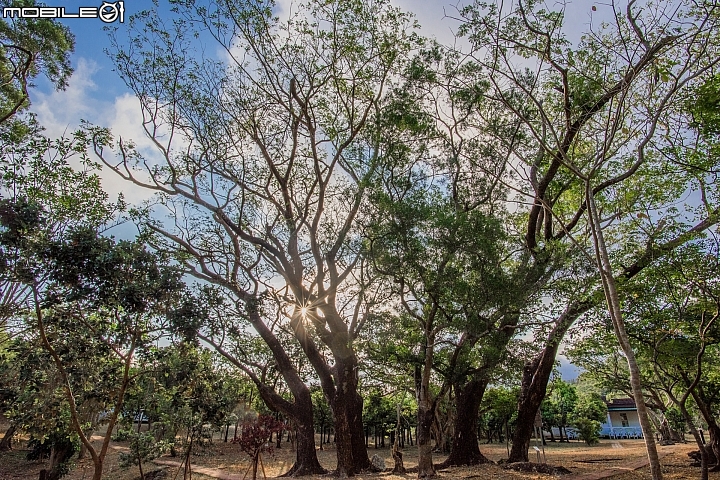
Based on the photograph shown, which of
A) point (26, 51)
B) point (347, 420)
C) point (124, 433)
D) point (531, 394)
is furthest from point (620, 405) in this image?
point (26, 51)

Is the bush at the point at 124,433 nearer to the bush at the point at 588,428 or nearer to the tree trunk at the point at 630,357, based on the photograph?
the tree trunk at the point at 630,357

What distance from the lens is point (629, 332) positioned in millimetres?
8414

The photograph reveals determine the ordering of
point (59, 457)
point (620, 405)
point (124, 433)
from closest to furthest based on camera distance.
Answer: point (124, 433) → point (59, 457) → point (620, 405)

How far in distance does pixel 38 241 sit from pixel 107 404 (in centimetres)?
311

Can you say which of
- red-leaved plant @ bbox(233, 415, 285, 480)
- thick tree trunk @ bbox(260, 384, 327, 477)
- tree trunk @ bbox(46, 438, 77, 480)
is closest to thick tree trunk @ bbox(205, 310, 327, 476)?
thick tree trunk @ bbox(260, 384, 327, 477)

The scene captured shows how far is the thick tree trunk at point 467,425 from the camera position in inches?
468

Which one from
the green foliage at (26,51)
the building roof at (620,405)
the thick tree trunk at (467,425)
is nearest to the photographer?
the green foliage at (26,51)

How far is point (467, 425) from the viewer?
39.6 feet

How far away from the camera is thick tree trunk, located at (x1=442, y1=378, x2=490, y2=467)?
11898 millimetres

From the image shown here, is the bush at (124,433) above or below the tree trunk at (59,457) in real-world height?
above

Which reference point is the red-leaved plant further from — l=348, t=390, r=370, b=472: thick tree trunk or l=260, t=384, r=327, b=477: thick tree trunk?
l=348, t=390, r=370, b=472: thick tree trunk

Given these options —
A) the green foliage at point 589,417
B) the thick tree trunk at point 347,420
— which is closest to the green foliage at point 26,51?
the thick tree trunk at point 347,420

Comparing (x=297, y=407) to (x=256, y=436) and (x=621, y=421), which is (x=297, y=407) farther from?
(x=621, y=421)

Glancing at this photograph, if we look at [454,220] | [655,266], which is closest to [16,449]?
[454,220]
